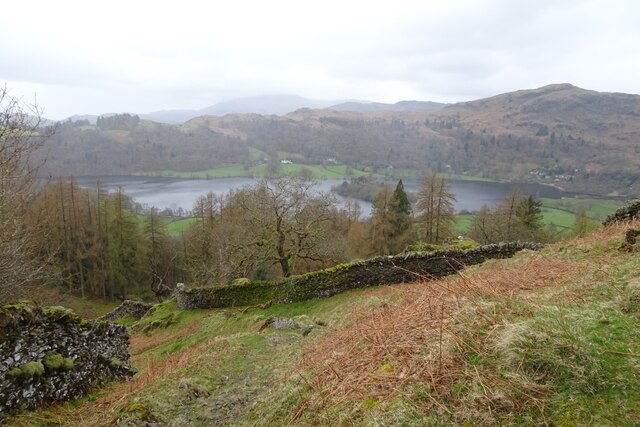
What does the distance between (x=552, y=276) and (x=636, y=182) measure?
185 metres

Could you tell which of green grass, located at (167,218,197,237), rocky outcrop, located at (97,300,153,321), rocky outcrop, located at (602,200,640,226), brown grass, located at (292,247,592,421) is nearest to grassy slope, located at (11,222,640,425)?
brown grass, located at (292,247,592,421)

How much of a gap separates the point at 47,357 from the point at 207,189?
14225 cm

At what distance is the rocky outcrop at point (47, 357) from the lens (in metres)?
7.12

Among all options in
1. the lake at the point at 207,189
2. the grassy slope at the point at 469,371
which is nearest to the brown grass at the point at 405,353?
the grassy slope at the point at 469,371

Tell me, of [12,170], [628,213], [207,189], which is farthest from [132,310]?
[207,189]

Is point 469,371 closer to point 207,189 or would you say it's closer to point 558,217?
point 558,217

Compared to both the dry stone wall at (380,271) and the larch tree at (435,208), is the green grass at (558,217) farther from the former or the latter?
the dry stone wall at (380,271)

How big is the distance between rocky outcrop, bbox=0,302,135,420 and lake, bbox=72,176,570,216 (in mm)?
97863

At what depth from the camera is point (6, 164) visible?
11.2m

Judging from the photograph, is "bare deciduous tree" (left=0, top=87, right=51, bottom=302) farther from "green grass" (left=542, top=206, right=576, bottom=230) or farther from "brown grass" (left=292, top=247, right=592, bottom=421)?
"green grass" (left=542, top=206, right=576, bottom=230)

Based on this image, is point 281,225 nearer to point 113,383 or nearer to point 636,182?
point 113,383

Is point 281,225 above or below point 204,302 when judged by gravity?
above

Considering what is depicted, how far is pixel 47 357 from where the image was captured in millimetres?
7797

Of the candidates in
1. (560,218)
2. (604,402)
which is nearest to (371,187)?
(560,218)
